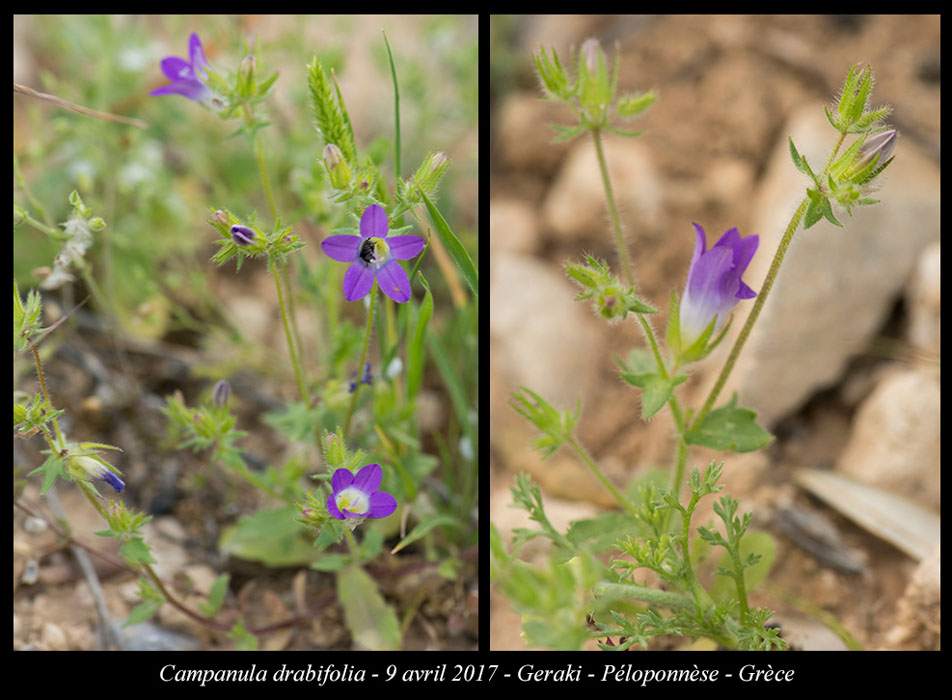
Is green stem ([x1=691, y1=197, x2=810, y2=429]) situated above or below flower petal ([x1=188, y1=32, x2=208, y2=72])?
below

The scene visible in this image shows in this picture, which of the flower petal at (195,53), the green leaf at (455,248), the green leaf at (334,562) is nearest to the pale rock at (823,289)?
the green leaf at (455,248)

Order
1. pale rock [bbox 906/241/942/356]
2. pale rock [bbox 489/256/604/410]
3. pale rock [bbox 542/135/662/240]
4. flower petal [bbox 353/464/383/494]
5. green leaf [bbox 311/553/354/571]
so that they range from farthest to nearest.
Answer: pale rock [bbox 542/135/662/240] → pale rock [bbox 489/256/604/410] → pale rock [bbox 906/241/942/356] → green leaf [bbox 311/553/354/571] → flower petal [bbox 353/464/383/494]

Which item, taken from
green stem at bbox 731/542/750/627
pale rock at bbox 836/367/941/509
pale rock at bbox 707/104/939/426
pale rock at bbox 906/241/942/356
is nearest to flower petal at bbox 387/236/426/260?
green stem at bbox 731/542/750/627

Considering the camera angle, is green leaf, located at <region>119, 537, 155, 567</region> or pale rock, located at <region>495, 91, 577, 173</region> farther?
pale rock, located at <region>495, 91, 577, 173</region>

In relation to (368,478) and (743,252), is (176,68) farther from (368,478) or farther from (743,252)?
(743,252)

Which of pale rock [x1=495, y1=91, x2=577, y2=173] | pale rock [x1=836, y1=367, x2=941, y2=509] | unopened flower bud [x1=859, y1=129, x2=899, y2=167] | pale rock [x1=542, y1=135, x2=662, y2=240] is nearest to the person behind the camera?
unopened flower bud [x1=859, y1=129, x2=899, y2=167]

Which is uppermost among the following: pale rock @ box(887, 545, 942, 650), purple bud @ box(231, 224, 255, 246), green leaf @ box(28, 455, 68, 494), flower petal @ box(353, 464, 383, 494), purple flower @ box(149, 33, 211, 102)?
purple flower @ box(149, 33, 211, 102)

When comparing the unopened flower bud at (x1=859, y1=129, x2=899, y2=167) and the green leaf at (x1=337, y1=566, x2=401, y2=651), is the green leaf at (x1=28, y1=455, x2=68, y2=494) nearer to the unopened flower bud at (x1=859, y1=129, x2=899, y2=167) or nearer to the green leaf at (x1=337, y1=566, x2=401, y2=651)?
the green leaf at (x1=337, y1=566, x2=401, y2=651)
